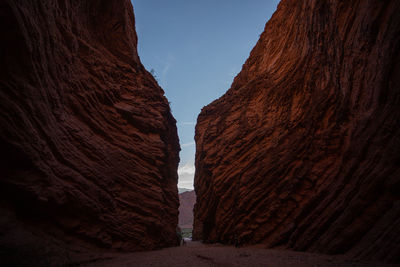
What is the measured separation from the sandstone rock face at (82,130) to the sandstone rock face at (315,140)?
4822 millimetres

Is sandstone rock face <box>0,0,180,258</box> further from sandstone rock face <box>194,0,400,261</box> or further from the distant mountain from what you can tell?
the distant mountain

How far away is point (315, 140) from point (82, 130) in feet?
32.6

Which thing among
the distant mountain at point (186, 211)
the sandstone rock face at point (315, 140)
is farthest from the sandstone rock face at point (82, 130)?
the distant mountain at point (186, 211)

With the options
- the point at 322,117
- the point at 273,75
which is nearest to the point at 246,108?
the point at 273,75

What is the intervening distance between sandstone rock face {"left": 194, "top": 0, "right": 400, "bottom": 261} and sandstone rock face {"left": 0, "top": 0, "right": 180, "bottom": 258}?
4.82 m

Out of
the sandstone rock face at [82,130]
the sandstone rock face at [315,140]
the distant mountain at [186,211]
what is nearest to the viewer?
the sandstone rock face at [82,130]

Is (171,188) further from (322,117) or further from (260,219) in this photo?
(322,117)

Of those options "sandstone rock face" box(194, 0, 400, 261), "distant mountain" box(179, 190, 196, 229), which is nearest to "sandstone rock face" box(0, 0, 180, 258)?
"sandstone rock face" box(194, 0, 400, 261)

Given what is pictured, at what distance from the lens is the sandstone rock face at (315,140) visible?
5.31m

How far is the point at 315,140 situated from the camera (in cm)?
877

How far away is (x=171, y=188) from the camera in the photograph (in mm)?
11898

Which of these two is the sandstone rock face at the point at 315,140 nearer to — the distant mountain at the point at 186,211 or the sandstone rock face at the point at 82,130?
the sandstone rock face at the point at 82,130

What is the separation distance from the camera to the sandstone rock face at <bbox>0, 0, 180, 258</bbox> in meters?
4.38

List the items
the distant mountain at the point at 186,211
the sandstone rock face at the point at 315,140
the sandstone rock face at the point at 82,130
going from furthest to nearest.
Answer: the distant mountain at the point at 186,211, the sandstone rock face at the point at 315,140, the sandstone rock face at the point at 82,130
